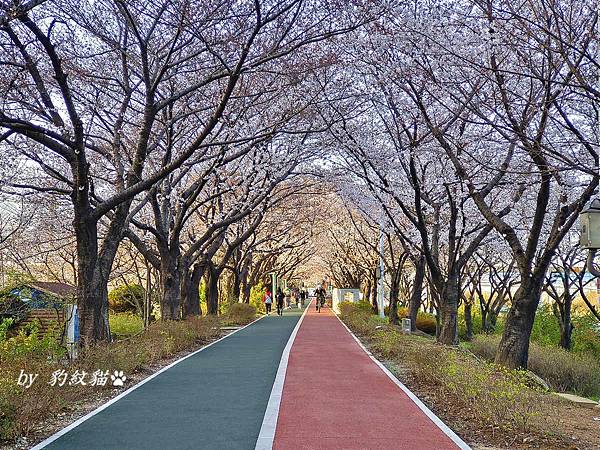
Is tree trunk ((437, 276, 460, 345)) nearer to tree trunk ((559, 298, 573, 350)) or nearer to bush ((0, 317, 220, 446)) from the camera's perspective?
bush ((0, 317, 220, 446))

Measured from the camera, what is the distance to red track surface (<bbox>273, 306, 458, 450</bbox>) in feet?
21.3

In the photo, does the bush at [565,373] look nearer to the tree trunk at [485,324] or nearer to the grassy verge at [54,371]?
the grassy verge at [54,371]

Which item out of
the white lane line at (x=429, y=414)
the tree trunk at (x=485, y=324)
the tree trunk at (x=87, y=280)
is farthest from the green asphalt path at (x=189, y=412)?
the tree trunk at (x=485, y=324)

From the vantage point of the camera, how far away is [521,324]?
12.0 meters

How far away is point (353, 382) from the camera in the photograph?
1052 cm

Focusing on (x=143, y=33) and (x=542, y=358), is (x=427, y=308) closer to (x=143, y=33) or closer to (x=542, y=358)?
(x=542, y=358)

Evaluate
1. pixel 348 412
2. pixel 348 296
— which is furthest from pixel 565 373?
pixel 348 296

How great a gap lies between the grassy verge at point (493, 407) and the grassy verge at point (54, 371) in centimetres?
491

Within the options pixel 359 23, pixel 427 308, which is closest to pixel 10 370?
pixel 359 23

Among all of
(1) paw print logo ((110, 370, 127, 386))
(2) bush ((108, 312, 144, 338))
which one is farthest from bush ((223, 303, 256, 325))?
(1) paw print logo ((110, 370, 127, 386))

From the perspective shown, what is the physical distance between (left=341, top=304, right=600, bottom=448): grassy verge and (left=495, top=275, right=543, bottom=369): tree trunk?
1.20m

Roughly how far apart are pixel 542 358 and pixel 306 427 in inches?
457

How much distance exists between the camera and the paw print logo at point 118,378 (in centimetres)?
988

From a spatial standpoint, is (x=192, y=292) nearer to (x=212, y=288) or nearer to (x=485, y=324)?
(x=212, y=288)
